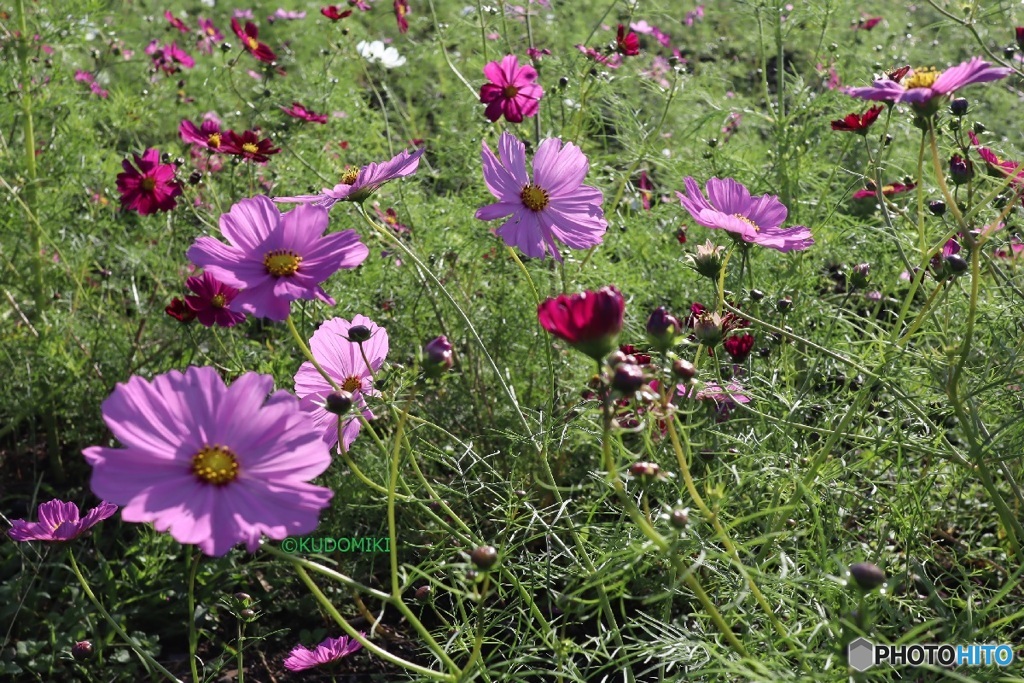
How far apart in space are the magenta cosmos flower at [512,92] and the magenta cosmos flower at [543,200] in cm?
40

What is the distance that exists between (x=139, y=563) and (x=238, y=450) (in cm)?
105

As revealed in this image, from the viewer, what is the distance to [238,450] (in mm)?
828

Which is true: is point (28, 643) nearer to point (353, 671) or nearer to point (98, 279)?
point (353, 671)

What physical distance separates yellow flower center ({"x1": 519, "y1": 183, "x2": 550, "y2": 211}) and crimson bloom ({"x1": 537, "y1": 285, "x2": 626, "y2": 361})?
1.54 feet

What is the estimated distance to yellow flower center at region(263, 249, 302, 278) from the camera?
97cm

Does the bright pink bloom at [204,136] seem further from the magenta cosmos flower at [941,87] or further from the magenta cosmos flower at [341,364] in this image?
the magenta cosmos flower at [941,87]

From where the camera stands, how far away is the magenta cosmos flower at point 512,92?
1.69m

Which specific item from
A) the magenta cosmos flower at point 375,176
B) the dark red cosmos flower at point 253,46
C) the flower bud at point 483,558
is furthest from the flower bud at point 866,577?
the dark red cosmos flower at point 253,46

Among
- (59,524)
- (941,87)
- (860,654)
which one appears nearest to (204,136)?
(59,524)

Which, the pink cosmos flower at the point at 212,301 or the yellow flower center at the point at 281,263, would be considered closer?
the yellow flower center at the point at 281,263

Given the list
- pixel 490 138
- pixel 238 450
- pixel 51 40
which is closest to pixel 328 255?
pixel 238 450

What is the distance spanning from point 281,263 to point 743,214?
62 centimetres

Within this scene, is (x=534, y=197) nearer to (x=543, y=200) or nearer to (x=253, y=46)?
(x=543, y=200)

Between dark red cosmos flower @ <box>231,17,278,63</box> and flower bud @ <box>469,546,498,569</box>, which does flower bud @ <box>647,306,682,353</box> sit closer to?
flower bud @ <box>469,546,498,569</box>
